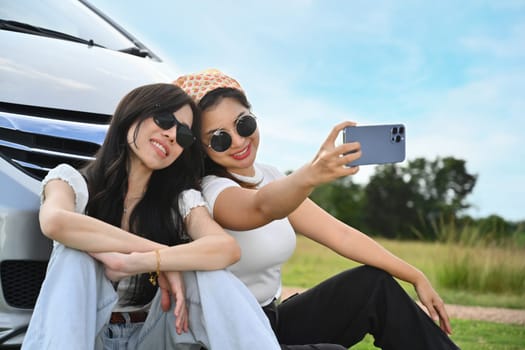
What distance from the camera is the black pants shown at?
2736 millimetres

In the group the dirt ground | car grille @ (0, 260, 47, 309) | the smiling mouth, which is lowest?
the dirt ground

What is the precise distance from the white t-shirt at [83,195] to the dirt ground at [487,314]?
4.28m

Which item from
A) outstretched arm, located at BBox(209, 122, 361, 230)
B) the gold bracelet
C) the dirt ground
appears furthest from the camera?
the dirt ground

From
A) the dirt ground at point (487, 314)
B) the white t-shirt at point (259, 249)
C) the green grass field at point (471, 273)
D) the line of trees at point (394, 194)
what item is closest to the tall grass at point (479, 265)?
the green grass field at point (471, 273)

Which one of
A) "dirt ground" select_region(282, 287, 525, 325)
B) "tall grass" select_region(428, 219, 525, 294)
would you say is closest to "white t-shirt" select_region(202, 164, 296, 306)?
"dirt ground" select_region(282, 287, 525, 325)

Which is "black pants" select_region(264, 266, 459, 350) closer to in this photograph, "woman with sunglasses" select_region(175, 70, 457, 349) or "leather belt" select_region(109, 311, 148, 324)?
"woman with sunglasses" select_region(175, 70, 457, 349)

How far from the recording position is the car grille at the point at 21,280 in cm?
276

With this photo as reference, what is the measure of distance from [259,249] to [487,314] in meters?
4.46

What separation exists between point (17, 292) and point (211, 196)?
89 cm

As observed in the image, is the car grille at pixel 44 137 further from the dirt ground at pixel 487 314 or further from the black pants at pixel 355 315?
the dirt ground at pixel 487 314

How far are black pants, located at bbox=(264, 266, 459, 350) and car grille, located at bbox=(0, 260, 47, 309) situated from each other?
90cm

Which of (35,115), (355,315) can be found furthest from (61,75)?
(355,315)

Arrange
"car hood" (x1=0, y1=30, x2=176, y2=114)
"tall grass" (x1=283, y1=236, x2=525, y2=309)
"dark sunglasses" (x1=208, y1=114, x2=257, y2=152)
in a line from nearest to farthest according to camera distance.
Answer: "dark sunglasses" (x1=208, y1=114, x2=257, y2=152) < "car hood" (x1=0, y1=30, x2=176, y2=114) < "tall grass" (x1=283, y1=236, x2=525, y2=309)

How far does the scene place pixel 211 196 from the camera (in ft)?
8.44
